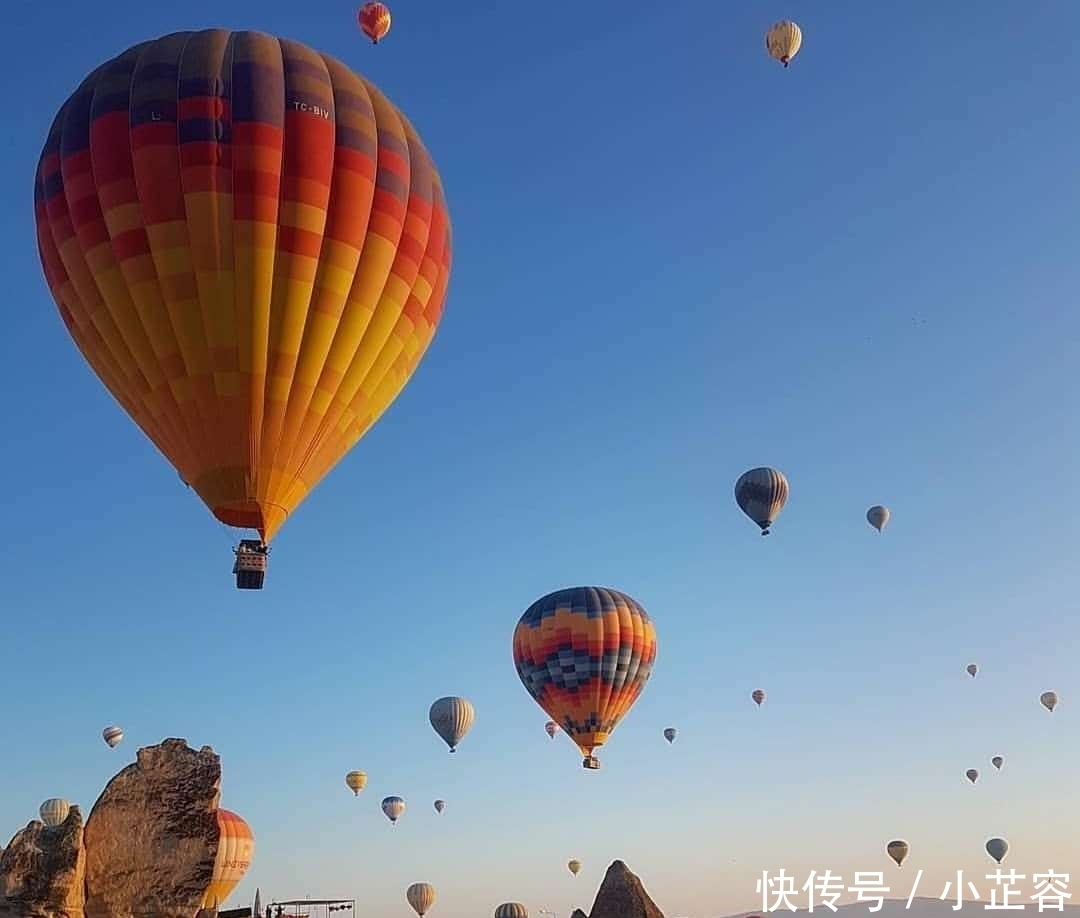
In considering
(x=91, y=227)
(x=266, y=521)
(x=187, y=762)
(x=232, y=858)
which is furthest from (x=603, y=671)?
(x=187, y=762)

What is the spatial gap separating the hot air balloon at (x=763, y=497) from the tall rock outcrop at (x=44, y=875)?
3876cm

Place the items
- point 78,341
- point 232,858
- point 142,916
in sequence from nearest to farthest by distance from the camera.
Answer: point 142,916, point 78,341, point 232,858

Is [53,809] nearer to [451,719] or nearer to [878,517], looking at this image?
[451,719]

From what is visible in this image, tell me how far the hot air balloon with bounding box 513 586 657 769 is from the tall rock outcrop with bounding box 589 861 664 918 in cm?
1681

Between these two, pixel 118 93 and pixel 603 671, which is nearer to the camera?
pixel 118 93

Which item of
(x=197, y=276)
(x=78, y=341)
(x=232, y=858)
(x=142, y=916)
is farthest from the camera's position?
(x=232, y=858)

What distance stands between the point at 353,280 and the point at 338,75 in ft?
16.0

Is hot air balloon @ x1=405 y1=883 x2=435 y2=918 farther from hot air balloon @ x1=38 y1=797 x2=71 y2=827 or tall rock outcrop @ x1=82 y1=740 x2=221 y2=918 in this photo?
tall rock outcrop @ x1=82 y1=740 x2=221 y2=918

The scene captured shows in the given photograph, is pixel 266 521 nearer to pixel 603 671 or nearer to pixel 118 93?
pixel 118 93

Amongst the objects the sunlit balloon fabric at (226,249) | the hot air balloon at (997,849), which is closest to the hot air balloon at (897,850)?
the hot air balloon at (997,849)

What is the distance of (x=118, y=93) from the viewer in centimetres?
2442

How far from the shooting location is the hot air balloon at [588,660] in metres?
50.1

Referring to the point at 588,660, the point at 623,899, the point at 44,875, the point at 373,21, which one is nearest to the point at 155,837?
the point at 44,875

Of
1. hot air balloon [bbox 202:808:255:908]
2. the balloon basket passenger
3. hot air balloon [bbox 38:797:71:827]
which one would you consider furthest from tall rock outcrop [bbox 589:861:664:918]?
hot air balloon [bbox 38:797:71:827]
